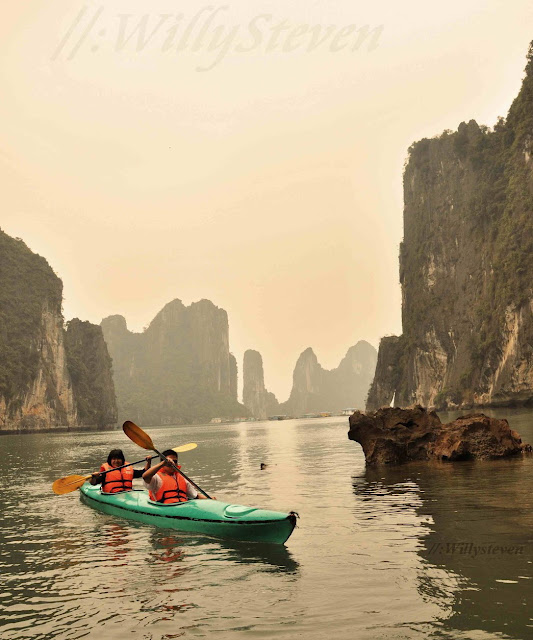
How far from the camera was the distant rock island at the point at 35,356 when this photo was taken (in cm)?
9325

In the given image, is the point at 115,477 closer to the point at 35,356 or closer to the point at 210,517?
the point at 210,517

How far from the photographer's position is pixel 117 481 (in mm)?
14836

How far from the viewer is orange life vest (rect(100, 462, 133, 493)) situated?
14.8 m

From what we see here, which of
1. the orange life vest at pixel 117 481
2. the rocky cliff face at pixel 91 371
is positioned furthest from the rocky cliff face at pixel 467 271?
the rocky cliff face at pixel 91 371

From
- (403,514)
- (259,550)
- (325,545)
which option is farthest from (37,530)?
(403,514)

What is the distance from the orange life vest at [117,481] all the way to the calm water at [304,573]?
28.3 inches

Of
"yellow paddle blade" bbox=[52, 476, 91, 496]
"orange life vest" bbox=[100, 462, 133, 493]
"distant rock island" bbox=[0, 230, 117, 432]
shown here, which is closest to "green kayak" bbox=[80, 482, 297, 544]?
"orange life vest" bbox=[100, 462, 133, 493]

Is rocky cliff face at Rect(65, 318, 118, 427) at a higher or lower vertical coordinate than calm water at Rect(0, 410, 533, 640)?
higher

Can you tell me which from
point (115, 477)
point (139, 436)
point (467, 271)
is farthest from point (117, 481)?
point (467, 271)

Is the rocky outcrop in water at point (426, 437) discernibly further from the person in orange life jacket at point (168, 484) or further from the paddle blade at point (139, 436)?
the person in orange life jacket at point (168, 484)

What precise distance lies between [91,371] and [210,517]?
434 feet

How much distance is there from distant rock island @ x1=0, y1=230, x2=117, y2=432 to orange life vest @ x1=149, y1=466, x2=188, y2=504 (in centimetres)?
8426

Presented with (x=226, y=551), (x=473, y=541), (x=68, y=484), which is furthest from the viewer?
(x=68, y=484)

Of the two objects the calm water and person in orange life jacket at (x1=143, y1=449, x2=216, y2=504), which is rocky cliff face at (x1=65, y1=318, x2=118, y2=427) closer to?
the calm water
